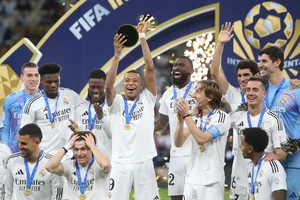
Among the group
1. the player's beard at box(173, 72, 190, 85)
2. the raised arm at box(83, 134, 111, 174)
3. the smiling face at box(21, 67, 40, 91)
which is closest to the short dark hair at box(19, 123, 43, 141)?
the raised arm at box(83, 134, 111, 174)

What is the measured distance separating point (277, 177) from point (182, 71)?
223cm

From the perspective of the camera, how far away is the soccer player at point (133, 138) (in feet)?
29.3

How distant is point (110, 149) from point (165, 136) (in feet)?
11.6

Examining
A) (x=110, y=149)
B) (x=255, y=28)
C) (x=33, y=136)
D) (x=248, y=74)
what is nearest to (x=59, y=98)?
(x=110, y=149)

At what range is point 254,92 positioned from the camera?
8.28m

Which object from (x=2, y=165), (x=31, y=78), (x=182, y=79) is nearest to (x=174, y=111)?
(x=182, y=79)

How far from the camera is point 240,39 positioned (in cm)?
1155

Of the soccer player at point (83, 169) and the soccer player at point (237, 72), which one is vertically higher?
the soccer player at point (237, 72)

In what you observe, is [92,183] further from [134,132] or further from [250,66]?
[250,66]

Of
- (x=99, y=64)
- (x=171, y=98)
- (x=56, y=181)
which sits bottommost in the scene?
(x=56, y=181)

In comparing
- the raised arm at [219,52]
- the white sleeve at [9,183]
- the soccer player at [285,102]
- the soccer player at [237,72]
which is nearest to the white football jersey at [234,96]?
the soccer player at [237,72]

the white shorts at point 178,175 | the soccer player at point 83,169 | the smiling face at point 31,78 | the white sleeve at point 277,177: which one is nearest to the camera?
the white sleeve at point 277,177

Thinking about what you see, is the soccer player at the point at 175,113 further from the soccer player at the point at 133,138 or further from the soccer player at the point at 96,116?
the soccer player at the point at 96,116

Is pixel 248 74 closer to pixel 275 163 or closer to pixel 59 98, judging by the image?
pixel 275 163
